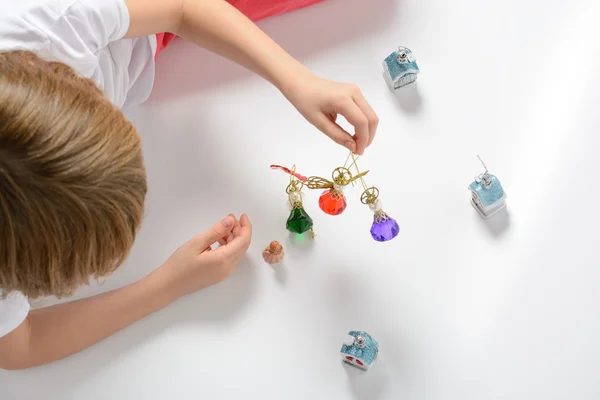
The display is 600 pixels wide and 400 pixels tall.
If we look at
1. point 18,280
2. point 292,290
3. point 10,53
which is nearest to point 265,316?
point 292,290

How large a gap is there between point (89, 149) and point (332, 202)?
32cm

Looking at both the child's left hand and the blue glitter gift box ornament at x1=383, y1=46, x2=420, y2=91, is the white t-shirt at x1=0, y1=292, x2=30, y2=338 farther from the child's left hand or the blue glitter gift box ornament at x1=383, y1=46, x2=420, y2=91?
the blue glitter gift box ornament at x1=383, y1=46, x2=420, y2=91

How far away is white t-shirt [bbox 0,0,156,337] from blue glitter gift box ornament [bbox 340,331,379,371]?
38 centimetres

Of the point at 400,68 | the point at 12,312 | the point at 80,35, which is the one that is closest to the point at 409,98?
the point at 400,68

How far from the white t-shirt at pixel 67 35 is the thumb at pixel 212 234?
211 millimetres

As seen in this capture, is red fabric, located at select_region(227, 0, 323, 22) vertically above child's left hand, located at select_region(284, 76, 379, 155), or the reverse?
red fabric, located at select_region(227, 0, 323, 22)

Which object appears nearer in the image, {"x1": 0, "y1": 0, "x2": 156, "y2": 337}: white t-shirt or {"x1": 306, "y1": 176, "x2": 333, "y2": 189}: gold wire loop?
{"x1": 0, "y1": 0, "x2": 156, "y2": 337}: white t-shirt

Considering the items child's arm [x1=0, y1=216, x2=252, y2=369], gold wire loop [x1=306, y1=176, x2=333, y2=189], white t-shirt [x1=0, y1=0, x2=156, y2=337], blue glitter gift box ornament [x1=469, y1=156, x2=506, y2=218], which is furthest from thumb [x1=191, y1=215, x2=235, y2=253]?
blue glitter gift box ornament [x1=469, y1=156, x2=506, y2=218]

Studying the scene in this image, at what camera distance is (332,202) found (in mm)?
767

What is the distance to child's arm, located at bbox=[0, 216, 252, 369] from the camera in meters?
0.76

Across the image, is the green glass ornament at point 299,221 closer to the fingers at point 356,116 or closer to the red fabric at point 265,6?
the fingers at point 356,116

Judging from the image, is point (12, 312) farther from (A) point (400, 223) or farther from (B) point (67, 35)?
(A) point (400, 223)

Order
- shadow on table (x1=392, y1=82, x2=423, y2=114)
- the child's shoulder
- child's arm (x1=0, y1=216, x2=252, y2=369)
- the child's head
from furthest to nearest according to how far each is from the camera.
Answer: shadow on table (x1=392, y1=82, x2=423, y2=114) < child's arm (x1=0, y1=216, x2=252, y2=369) < the child's shoulder < the child's head

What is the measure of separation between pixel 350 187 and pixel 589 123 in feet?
1.11
